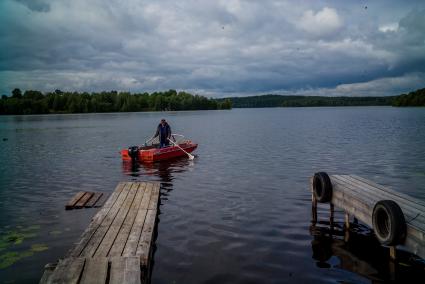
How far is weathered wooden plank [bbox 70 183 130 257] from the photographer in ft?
24.8

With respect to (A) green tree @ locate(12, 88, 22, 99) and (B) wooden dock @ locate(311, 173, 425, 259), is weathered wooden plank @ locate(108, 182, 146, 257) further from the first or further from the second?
(A) green tree @ locate(12, 88, 22, 99)

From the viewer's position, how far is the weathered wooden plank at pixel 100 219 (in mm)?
7574

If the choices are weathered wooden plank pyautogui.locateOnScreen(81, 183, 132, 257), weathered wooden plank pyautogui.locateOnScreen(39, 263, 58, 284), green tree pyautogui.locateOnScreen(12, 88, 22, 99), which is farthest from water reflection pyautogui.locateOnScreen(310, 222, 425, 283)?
green tree pyautogui.locateOnScreen(12, 88, 22, 99)

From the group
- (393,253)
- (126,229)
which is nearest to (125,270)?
(126,229)

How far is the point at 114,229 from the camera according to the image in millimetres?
8820

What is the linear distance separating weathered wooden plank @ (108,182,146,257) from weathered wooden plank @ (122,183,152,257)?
8 cm

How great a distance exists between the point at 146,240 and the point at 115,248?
2.51ft

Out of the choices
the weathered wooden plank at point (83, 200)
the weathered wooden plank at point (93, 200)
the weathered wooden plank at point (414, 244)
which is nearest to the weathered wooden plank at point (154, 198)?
the weathered wooden plank at point (93, 200)

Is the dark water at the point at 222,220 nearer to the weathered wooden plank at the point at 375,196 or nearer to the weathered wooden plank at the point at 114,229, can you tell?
the weathered wooden plank at the point at 114,229

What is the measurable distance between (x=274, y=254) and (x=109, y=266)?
13.5 ft

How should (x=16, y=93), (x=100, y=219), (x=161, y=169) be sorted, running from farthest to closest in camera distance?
(x=16, y=93)
(x=161, y=169)
(x=100, y=219)

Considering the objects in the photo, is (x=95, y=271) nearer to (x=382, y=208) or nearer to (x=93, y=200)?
(x=382, y=208)

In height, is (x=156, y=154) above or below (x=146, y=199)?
below

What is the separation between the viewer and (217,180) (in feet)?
58.7
